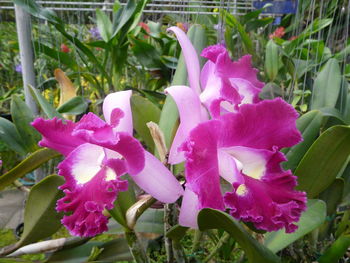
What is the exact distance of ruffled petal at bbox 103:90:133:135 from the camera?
0.41 m

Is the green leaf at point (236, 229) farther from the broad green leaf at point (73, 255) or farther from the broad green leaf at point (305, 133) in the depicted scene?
the broad green leaf at point (73, 255)

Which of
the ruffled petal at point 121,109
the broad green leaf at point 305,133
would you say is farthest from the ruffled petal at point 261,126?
the broad green leaf at point 305,133

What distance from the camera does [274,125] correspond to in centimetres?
39

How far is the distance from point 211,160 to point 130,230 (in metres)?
0.23

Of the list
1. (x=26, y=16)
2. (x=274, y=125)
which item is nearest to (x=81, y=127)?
(x=274, y=125)

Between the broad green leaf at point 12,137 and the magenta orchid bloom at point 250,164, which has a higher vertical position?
the magenta orchid bloom at point 250,164

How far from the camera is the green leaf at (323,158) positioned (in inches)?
22.1

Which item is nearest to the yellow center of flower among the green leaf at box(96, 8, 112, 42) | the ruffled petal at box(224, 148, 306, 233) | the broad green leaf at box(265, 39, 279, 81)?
the ruffled petal at box(224, 148, 306, 233)

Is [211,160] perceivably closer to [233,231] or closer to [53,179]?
[233,231]

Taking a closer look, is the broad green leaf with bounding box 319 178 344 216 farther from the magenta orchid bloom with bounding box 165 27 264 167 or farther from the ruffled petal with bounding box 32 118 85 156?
the ruffled petal with bounding box 32 118 85 156

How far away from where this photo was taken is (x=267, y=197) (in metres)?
0.40

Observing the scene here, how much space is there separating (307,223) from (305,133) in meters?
0.16

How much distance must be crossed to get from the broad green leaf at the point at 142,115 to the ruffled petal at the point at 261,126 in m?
0.28

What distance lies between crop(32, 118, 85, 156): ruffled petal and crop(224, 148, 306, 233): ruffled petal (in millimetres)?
182
